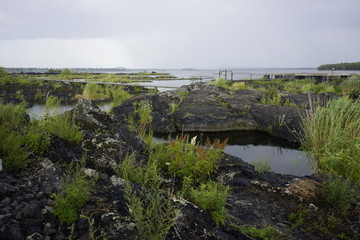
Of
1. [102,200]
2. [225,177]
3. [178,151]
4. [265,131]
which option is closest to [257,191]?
[225,177]

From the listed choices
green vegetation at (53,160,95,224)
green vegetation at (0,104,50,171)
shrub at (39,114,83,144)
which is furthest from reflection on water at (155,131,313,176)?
green vegetation at (53,160,95,224)

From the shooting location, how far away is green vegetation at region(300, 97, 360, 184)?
4777 mm

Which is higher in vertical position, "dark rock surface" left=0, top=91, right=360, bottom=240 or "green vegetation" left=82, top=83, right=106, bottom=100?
"green vegetation" left=82, top=83, right=106, bottom=100

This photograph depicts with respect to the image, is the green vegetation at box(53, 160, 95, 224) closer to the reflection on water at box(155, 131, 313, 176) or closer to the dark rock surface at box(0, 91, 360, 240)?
the dark rock surface at box(0, 91, 360, 240)

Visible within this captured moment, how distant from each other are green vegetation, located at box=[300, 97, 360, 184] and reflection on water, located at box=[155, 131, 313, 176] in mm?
525

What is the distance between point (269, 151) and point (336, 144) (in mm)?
2655

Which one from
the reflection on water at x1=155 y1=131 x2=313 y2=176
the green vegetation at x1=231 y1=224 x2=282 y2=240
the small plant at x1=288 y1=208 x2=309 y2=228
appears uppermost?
the green vegetation at x1=231 y1=224 x2=282 y2=240

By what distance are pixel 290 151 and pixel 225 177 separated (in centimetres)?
408

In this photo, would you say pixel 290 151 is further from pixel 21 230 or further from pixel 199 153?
pixel 21 230

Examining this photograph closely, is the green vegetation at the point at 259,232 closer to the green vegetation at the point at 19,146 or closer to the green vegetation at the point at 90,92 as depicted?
the green vegetation at the point at 19,146

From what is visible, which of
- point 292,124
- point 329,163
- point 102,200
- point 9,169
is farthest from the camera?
point 292,124

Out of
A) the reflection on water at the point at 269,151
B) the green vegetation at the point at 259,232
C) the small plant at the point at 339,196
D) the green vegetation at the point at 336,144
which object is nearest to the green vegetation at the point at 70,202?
the green vegetation at the point at 259,232

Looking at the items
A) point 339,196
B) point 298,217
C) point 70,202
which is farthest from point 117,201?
point 339,196

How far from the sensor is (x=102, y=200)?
8.95 feet
